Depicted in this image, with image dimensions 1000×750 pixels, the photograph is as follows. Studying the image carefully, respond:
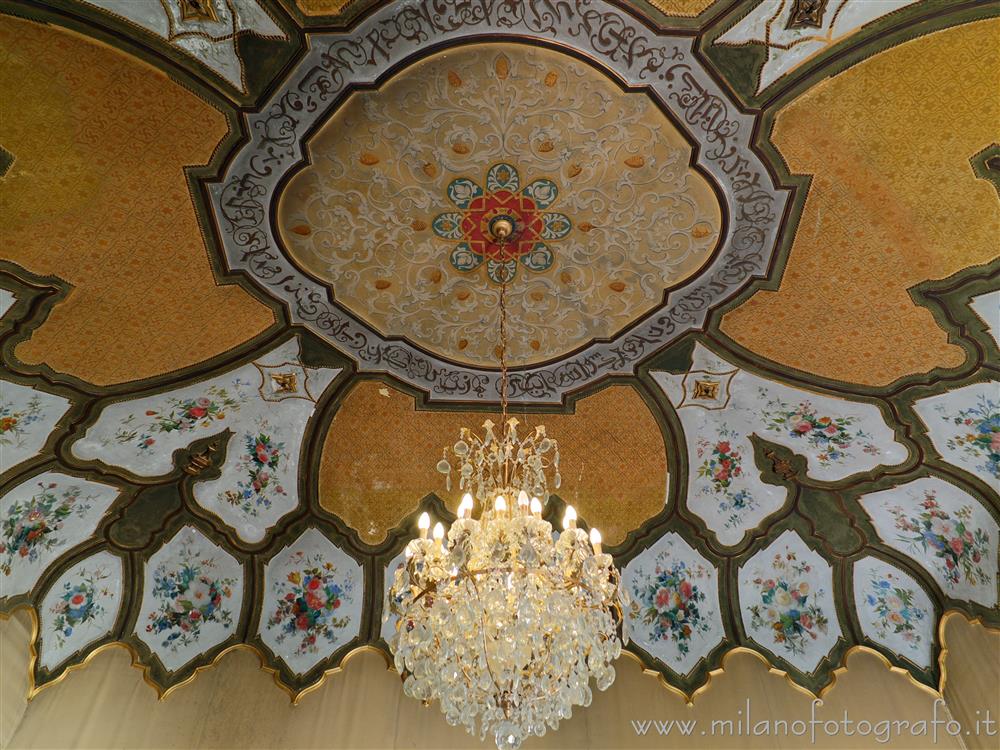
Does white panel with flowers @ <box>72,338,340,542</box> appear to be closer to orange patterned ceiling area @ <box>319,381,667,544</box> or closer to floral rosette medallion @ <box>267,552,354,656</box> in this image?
orange patterned ceiling area @ <box>319,381,667,544</box>

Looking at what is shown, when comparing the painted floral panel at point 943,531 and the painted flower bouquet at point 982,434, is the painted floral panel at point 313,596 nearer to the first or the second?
the painted floral panel at point 943,531

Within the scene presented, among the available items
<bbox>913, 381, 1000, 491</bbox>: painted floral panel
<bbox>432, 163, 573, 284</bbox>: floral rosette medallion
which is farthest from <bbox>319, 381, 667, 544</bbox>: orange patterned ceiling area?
<bbox>913, 381, 1000, 491</bbox>: painted floral panel

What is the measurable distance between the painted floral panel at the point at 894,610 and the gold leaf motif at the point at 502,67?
6.10 m

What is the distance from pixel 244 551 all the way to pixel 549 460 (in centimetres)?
343

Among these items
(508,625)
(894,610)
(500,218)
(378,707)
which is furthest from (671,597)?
(500,218)

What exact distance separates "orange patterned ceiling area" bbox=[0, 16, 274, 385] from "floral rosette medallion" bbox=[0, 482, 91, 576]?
58.9 inches

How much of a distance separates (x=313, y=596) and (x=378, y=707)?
4.44ft

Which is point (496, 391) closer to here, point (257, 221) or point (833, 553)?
point (257, 221)

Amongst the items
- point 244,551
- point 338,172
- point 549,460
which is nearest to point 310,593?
point 244,551

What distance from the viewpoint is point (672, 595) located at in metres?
6.98

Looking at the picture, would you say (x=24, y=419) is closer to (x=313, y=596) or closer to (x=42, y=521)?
(x=42, y=521)

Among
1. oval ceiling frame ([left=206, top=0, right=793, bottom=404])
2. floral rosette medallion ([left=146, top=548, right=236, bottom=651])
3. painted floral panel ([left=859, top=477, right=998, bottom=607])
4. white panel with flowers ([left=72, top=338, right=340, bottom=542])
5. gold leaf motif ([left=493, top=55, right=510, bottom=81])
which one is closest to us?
oval ceiling frame ([left=206, top=0, right=793, bottom=404])

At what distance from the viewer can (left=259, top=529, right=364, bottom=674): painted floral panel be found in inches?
267

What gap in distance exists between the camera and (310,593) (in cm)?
689
